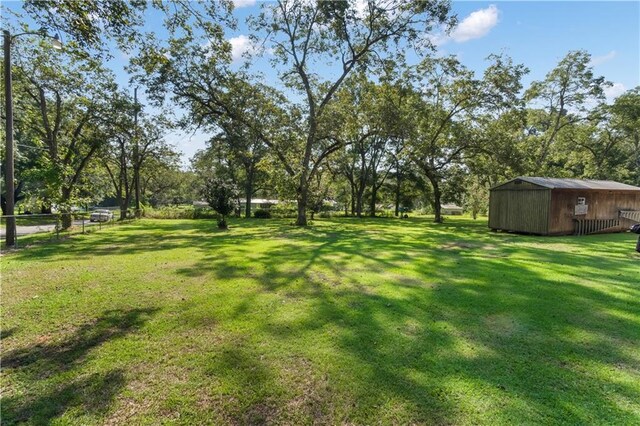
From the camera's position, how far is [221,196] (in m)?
16.3

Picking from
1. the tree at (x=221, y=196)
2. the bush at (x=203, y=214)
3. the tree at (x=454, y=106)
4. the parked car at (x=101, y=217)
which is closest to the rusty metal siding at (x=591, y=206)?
the tree at (x=454, y=106)

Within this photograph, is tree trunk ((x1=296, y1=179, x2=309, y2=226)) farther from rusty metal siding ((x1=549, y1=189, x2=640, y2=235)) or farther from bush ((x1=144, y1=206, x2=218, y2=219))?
rusty metal siding ((x1=549, y1=189, x2=640, y2=235))

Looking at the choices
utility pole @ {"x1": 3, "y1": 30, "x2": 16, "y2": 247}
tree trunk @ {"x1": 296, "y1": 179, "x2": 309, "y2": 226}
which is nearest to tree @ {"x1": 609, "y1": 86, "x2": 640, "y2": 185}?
tree trunk @ {"x1": 296, "y1": 179, "x2": 309, "y2": 226}

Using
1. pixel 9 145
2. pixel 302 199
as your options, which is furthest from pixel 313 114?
pixel 9 145

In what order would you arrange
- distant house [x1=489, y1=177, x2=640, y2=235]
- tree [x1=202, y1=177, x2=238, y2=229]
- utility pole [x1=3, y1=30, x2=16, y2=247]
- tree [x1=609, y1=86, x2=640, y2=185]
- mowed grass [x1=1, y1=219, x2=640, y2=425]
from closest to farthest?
mowed grass [x1=1, y1=219, x2=640, y2=425] → utility pole [x1=3, y1=30, x2=16, y2=247] → distant house [x1=489, y1=177, x2=640, y2=235] → tree [x1=202, y1=177, x2=238, y2=229] → tree [x1=609, y1=86, x2=640, y2=185]

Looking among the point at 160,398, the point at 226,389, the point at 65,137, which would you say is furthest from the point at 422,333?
the point at 65,137

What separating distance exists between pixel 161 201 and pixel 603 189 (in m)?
60.0

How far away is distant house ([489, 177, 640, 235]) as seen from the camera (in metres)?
14.8

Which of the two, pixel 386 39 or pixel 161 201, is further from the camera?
pixel 161 201

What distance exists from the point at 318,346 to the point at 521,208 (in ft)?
51.6

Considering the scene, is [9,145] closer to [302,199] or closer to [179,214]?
[302,199]

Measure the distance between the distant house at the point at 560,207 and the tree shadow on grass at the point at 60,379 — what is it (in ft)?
54.2

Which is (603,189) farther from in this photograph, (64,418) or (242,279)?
(64,418)

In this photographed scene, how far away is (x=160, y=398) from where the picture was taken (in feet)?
8.57
